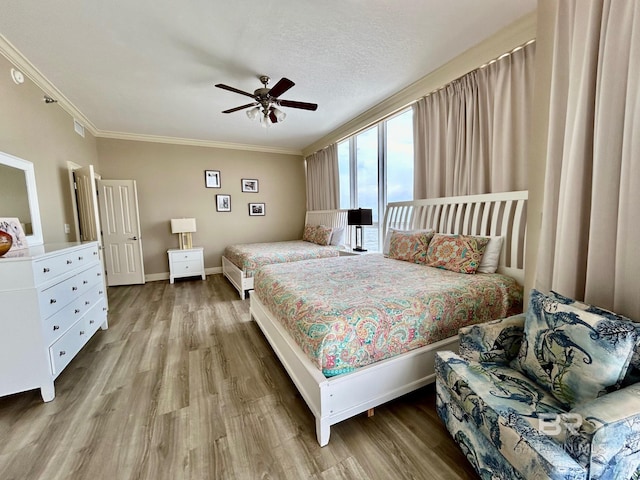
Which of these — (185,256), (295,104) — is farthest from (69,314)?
(185,256)

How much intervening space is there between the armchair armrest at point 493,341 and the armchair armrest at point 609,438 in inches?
21.1

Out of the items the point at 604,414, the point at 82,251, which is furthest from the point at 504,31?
the point at 82,251

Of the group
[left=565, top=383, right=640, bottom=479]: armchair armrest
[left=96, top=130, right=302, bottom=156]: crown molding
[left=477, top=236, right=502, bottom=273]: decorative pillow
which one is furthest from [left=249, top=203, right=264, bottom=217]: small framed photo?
[left=565, top=383, right=640, bottom=479]: armchair armrest

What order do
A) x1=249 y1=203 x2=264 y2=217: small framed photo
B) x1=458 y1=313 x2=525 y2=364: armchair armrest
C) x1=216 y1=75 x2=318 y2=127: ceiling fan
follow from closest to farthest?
x1=458 y1=313 x2=525 y2=364: armchair armrest < x1=216 y1=75 x2=318 y2=127: ceiling fan < x1=249 y1=203 x2=264 y2=217: small framed photo

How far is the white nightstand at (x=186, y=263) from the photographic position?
505 centimetres

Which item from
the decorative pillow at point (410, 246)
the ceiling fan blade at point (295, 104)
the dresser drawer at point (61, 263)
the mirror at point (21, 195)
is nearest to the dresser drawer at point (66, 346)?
the dresser drawer at point (61, 263)

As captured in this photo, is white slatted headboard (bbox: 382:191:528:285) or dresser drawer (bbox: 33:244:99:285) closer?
dresser drawer (bbox: 33:244:99:285)

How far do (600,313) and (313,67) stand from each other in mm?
3062

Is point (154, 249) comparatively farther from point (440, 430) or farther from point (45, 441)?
point (440, 430)

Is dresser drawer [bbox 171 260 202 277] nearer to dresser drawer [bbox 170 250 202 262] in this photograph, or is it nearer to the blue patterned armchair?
dresser drawer [bbox 170 250 202 262]

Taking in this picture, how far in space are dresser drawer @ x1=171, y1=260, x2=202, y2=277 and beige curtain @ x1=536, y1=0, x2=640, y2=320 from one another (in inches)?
206

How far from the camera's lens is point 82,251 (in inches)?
101

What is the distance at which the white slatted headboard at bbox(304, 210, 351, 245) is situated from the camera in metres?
5.00

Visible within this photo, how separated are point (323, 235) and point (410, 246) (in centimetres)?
222
